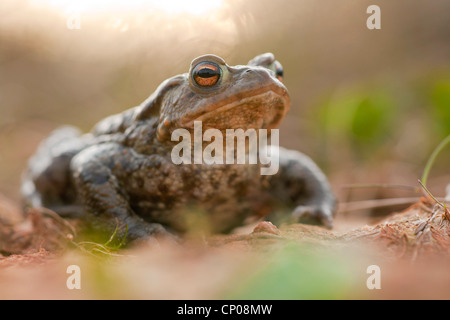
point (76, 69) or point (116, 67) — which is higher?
point (76, 69)

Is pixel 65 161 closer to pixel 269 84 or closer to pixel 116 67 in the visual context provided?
pixel 269 84

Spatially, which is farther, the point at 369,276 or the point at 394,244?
the point at 394,244

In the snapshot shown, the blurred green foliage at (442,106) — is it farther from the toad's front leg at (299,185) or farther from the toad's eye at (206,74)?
the toad's eye at (206,74)

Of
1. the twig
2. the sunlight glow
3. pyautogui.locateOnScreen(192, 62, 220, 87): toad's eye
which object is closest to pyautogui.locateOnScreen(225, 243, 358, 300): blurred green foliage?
pyautogui.locateOnScreen(192, 62, 220, 87): toad's eye

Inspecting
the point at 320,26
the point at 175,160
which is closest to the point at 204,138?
the point at 175,160

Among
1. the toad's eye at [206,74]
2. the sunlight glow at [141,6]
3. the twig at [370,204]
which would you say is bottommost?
the twig at [370,204]

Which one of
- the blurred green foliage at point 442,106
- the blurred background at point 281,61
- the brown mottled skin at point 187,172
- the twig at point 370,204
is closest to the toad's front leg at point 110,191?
the brown mottled skin at point 187,172

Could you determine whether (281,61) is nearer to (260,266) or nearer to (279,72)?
(279,72)
